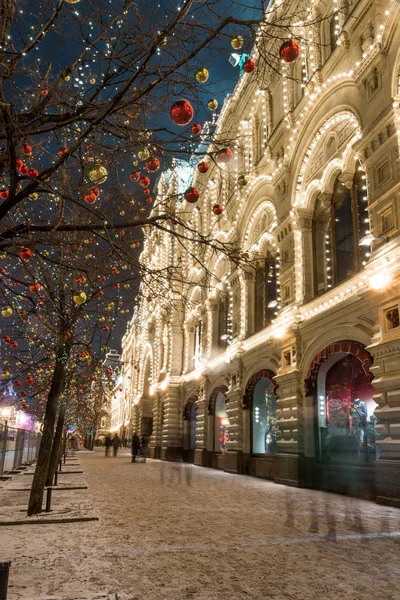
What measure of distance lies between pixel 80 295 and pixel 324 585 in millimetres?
3855

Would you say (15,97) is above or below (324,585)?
above

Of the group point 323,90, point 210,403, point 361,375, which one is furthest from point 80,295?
point 210,403

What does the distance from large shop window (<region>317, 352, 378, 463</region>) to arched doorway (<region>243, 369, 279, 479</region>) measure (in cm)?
371

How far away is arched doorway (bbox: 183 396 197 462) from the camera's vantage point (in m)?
27.2

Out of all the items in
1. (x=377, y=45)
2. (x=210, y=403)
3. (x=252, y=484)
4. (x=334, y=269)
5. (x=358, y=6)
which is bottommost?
(x=252, y=484)

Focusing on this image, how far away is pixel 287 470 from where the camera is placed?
45.7ft

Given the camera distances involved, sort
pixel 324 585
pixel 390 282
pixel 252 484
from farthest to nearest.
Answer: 1. pixel 252 484
2. pixel 390 282
3. pixel 324 585

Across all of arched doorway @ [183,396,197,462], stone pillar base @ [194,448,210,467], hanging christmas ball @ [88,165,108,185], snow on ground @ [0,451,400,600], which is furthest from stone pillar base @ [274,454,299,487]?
arched doorway @ [183,396,197,462]

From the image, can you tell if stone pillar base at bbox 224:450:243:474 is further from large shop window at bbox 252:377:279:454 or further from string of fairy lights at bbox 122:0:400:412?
string of fairy lights at bbox 122:0:400:412

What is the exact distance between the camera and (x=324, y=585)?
14.2 ft

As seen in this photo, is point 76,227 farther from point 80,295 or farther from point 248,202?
point 248,202

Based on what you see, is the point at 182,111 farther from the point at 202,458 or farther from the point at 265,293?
the point at 202,458

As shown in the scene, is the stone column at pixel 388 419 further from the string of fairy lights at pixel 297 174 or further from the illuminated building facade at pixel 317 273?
the string of fairy lights at pixel 297 174

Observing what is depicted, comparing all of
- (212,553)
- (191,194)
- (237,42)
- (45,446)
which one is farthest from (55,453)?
(237,42)
